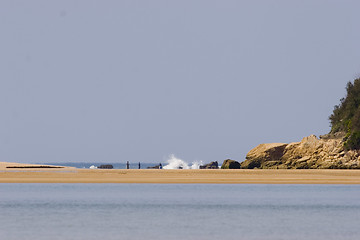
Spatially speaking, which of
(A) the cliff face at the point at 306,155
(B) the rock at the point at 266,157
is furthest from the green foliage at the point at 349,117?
(B) the rock at the point at 266,157

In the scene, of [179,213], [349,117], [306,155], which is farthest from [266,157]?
[179,213]

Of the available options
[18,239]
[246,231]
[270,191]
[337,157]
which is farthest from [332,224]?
[337,157]

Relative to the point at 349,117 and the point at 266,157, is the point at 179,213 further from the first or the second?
the point at 349,117

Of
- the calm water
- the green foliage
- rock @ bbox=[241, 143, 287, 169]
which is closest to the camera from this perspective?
the calm water

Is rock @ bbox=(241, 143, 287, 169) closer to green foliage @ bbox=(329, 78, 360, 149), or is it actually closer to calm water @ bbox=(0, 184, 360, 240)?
green foliage @ bbox=(329, 78, 360, 149)

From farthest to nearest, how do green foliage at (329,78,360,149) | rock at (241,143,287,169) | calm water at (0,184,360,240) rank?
rock at (241,143,287,169), green foliage at (329,78,360,149), calm water at (0,184,360,240)

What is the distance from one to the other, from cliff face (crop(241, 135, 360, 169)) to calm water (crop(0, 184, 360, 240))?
1081 inches

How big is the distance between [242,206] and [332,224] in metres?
8.70

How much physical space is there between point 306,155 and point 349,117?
300 inches

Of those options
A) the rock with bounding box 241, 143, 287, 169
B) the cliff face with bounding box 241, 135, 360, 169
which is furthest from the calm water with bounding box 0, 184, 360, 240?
the rock with bounding box 241, 143, 287, 169

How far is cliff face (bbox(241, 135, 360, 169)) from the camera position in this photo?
80.5 meters

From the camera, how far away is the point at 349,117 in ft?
286

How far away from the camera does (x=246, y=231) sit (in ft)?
90.9

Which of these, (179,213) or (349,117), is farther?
(349,117)
